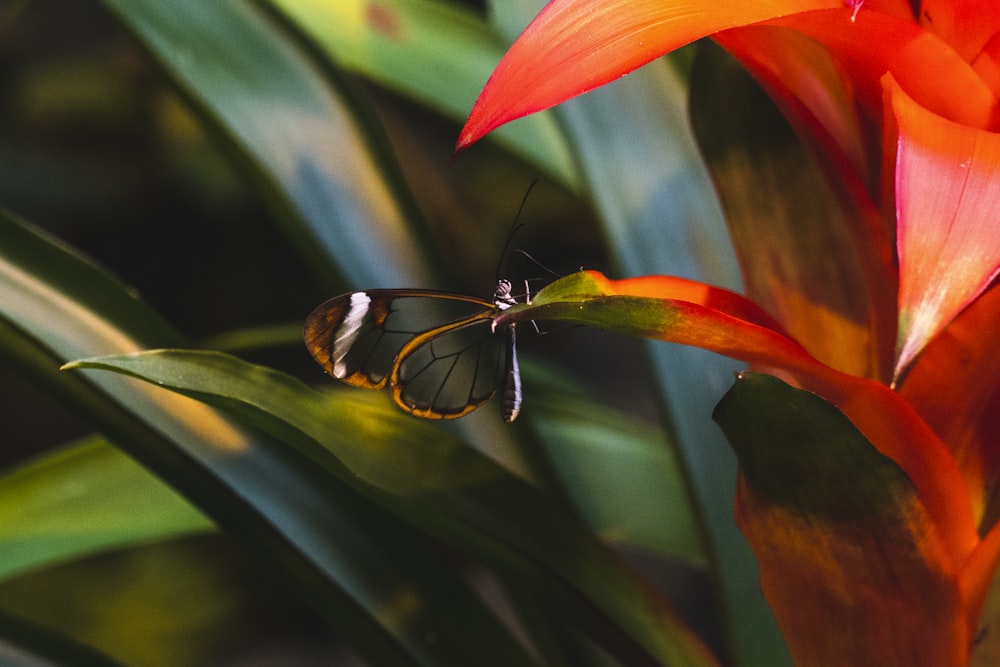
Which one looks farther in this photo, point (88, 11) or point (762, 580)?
point (88, 11)

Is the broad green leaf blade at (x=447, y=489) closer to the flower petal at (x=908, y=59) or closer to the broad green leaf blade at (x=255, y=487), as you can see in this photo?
the broad green leaf blade at (x=255, y=487)

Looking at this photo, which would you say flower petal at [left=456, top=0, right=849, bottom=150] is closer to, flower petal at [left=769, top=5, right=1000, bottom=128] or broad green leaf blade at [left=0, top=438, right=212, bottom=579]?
flower petal at [left=769, top=5, right=1000, bottom=128]

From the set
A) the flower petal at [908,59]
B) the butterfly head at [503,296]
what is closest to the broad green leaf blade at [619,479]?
the butterfly head at [503,296]

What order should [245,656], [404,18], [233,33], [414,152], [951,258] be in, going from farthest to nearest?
[414,152] → [245,656] → [404,18] → [233,33] → [951,258]

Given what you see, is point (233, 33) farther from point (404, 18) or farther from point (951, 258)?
point (951, 258)

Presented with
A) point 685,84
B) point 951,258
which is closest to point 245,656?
point 685,84

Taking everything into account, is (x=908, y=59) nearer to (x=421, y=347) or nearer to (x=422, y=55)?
(x=421, y=347)

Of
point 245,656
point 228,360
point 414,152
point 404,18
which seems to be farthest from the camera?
point 414,152
